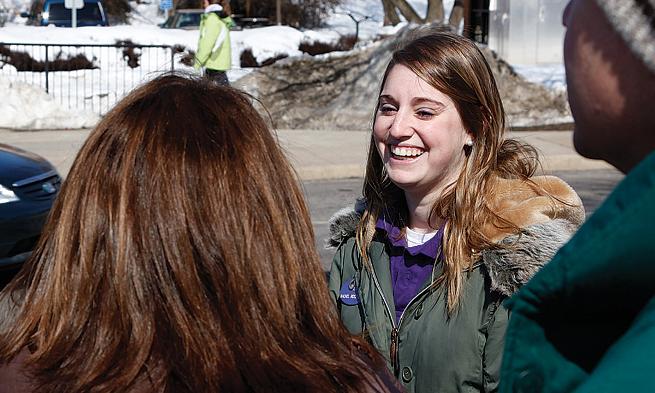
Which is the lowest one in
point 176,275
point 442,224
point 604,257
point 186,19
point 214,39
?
point 186,19

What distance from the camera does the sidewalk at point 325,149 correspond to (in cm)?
1203

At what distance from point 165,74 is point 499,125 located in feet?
4.17

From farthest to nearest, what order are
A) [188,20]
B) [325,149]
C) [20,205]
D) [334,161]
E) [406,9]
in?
[188,20] < [406,9] < [325,149] < [334,161] < [20,205]

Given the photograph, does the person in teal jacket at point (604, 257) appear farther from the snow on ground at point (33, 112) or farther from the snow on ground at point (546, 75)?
the snow on ground at point (546, 75)

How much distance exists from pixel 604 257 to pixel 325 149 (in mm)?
12557

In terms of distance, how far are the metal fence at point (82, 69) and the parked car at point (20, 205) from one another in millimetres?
10387

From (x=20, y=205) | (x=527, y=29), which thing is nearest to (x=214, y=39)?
(x=20, y=205)

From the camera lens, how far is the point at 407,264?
9.20 feet

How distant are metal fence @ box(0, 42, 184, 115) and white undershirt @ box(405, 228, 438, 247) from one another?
593 inches

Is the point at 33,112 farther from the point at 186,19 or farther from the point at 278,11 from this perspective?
the point at 278,11

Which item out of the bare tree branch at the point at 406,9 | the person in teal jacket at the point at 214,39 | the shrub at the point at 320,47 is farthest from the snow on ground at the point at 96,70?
the bare tree branch at the point at 406,9

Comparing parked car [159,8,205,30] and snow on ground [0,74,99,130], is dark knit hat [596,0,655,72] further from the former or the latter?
parked car [159,8,205,30]

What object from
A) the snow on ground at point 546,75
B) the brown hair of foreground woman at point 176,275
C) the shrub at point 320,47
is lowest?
the shrub at point 320,47

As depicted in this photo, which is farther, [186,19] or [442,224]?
[186,19]
